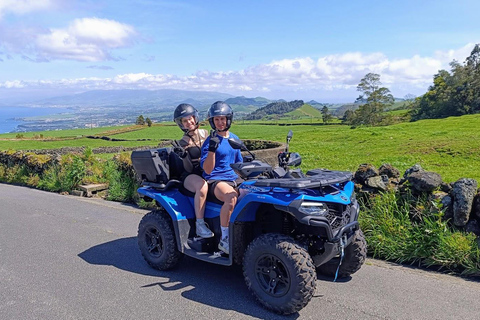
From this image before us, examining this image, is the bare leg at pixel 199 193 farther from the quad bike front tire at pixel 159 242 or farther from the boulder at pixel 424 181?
the boulder at pixel 424 181

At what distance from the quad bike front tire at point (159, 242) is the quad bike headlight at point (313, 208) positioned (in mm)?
Result: 2005

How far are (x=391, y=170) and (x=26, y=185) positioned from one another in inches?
499

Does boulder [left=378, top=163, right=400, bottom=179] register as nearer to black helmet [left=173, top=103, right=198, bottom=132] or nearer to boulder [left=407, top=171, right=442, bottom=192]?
boulder [left=407, top=171, right=442, bottom=192]

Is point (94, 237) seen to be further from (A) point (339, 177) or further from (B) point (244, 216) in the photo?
(A) point (339, 177)

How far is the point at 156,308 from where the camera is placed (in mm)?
4051

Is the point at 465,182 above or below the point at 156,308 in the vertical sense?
above

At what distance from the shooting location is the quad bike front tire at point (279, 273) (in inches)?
145

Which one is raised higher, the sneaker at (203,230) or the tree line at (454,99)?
the tree line at (454,99)

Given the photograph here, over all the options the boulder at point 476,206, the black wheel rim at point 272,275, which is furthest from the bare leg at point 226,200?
the boulder at point 476,206

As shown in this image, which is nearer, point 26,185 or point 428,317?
point 428,317

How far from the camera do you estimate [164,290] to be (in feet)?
14.8

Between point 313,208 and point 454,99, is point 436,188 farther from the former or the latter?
point 454,99

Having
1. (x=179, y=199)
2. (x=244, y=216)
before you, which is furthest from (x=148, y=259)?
(x=244, y=216)

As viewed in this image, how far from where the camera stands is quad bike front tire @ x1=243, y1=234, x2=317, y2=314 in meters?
3.67
